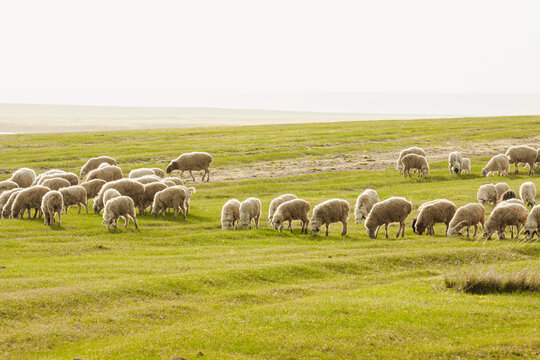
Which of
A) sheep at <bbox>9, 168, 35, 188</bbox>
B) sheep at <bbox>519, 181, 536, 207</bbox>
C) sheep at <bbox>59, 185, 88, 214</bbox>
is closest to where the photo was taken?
sheep at <bbox>59, 185, 88, 214</bbox>

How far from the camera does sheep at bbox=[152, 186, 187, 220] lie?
91.5 ft

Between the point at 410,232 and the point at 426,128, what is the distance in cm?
5765

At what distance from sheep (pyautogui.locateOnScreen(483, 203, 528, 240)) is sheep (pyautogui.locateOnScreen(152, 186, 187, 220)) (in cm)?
1414

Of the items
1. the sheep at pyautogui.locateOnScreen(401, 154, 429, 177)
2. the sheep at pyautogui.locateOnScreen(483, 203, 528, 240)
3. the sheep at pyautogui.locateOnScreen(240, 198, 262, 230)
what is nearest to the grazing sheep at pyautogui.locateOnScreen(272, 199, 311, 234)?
the sheep at pyautogui.locateOnScreen(240, 198, 262, 230)

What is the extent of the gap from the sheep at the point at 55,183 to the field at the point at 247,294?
2.90 m

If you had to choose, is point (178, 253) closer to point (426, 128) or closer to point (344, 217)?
point (344, 217)

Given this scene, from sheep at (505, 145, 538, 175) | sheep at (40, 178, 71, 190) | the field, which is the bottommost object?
the field

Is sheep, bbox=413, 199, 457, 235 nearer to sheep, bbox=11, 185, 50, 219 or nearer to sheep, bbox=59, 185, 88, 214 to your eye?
sheep, bbox=59, 185, 88, 214

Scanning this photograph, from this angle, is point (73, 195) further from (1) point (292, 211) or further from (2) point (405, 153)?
(2) point (405, 153)

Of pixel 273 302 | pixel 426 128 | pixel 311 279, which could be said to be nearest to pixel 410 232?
pixel 311 279

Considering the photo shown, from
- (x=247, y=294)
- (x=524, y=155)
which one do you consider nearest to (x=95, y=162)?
(x=247, y=294)

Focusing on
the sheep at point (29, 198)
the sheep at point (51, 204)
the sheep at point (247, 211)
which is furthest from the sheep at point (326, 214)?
the sheep at point (29, 198)

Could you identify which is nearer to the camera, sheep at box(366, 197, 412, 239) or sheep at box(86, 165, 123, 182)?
sheep at box(366, 197, 412, 239)

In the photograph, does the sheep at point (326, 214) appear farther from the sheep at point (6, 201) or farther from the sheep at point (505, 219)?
the sheep at point (6, 201)
